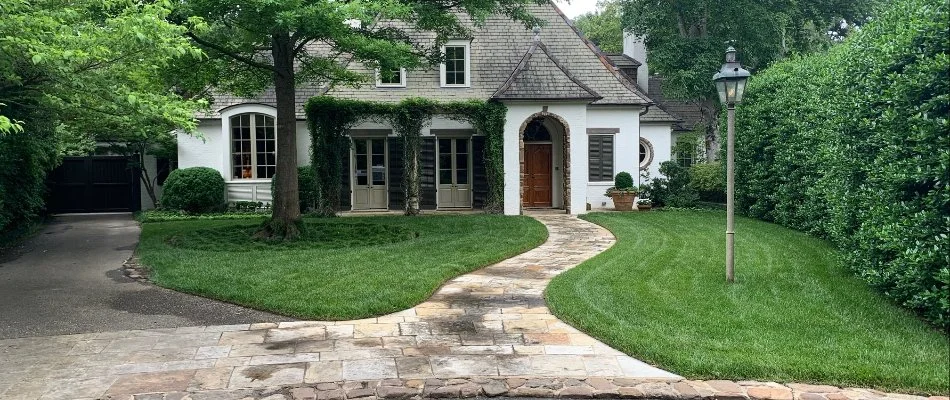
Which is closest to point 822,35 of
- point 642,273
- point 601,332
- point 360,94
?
point 360,94

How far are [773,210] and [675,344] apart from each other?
10.7 meters

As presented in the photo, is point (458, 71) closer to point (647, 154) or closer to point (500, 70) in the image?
point (500, 70)

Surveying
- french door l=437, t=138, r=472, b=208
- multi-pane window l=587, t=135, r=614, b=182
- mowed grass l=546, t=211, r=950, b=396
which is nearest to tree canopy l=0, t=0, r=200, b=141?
mowed grass l=546, t=211, r=950, b=396

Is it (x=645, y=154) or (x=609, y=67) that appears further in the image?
(x=645, y=154)

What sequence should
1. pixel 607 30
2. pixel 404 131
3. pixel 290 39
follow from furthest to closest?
pixel 607 30 < pixel 404 131 < pixel 290 39

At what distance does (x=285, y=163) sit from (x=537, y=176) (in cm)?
876

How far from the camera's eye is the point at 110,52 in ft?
27.0

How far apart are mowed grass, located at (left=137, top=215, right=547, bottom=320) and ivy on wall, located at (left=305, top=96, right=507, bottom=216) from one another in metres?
1.73

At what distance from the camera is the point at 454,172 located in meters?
20.0

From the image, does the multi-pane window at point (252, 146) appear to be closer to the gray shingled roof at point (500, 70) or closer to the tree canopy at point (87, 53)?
the gray shingled roof at point (500, 70)

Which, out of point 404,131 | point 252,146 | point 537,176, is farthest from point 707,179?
point 252,146

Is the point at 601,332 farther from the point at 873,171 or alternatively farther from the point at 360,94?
the point at 360,94

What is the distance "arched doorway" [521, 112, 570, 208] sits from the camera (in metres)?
20.1

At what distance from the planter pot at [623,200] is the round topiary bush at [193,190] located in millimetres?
11061
